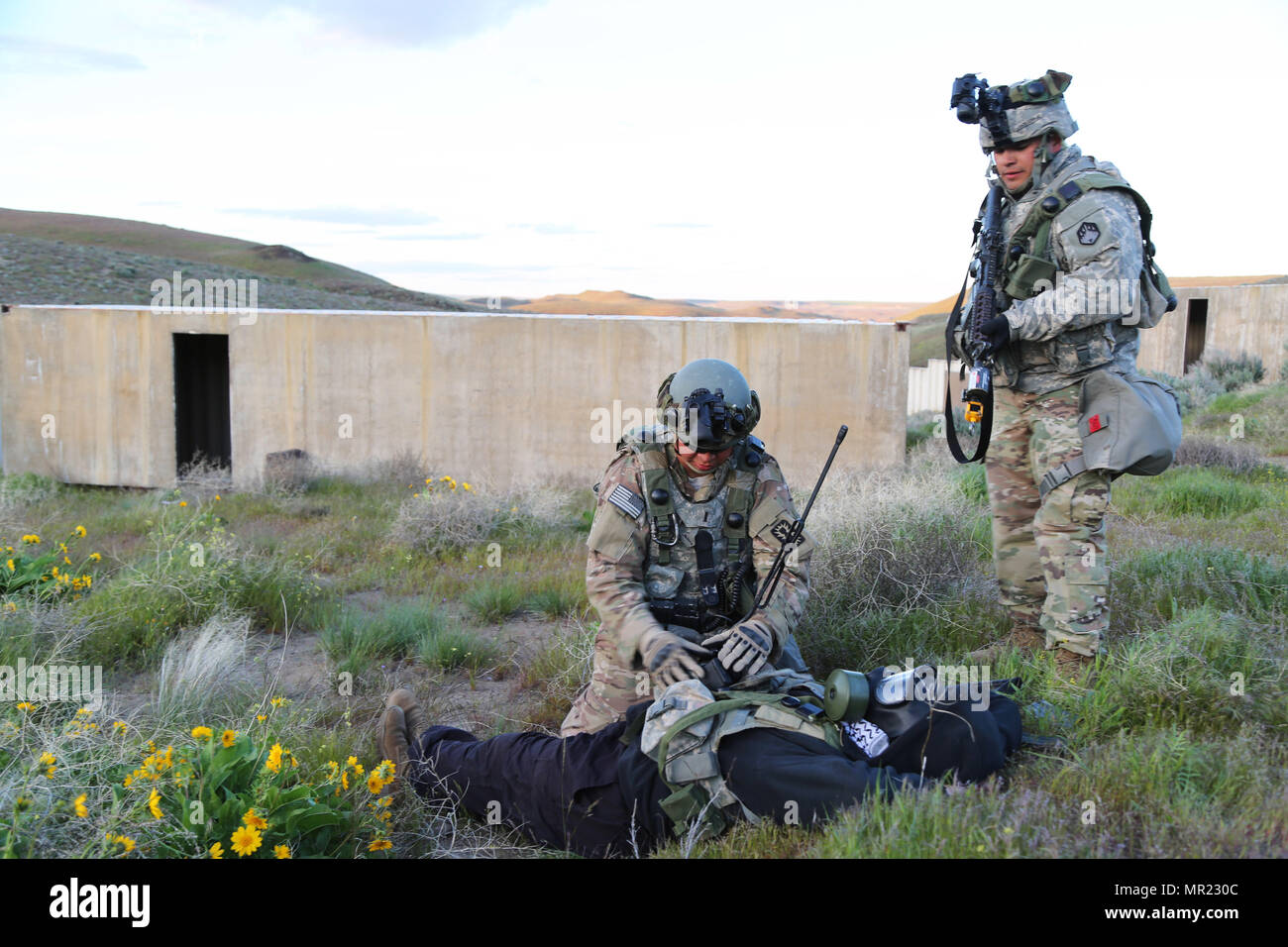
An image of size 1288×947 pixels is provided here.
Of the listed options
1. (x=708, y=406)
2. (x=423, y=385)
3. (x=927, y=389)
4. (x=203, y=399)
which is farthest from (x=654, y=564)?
(x=927, y=389)

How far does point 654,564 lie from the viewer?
3.71 m

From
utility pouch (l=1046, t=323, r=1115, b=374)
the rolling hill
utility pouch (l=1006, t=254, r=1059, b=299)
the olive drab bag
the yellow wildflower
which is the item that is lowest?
the yellow wildflower

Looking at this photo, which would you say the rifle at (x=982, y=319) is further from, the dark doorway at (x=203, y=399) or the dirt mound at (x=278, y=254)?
the dirt mound at (x=278, y=254)

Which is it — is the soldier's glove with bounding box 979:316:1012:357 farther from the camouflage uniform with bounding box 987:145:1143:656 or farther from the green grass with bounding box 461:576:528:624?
the green grass with bounding box 461:576:528:624

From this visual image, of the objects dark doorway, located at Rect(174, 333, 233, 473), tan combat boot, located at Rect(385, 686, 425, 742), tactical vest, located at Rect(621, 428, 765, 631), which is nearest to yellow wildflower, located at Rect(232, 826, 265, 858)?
tan combat boot, located at Rect(385, 686, 425, 742)

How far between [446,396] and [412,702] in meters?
7.12

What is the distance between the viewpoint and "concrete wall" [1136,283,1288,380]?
66.9ft

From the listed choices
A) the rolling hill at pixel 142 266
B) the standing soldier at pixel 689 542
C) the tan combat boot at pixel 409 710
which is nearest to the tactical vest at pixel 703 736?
the standing soldier at pixel 689 542

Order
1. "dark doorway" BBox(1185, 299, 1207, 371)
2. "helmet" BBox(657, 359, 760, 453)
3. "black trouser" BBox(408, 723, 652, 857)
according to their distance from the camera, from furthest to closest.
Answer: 1. "dark doorway" BBox(1185, 299, 1207, 371)
2. "helmet" BBox(657, 359, 760, 453)
3. "black trouser" BBox(408, 723, 652, 857)

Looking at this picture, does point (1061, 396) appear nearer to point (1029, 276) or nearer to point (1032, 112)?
point (1029, 276)

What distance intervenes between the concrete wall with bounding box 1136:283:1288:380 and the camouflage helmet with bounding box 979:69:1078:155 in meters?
18.4

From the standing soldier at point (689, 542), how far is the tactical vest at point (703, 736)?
1.04 ft

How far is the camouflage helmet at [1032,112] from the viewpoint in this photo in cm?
379
